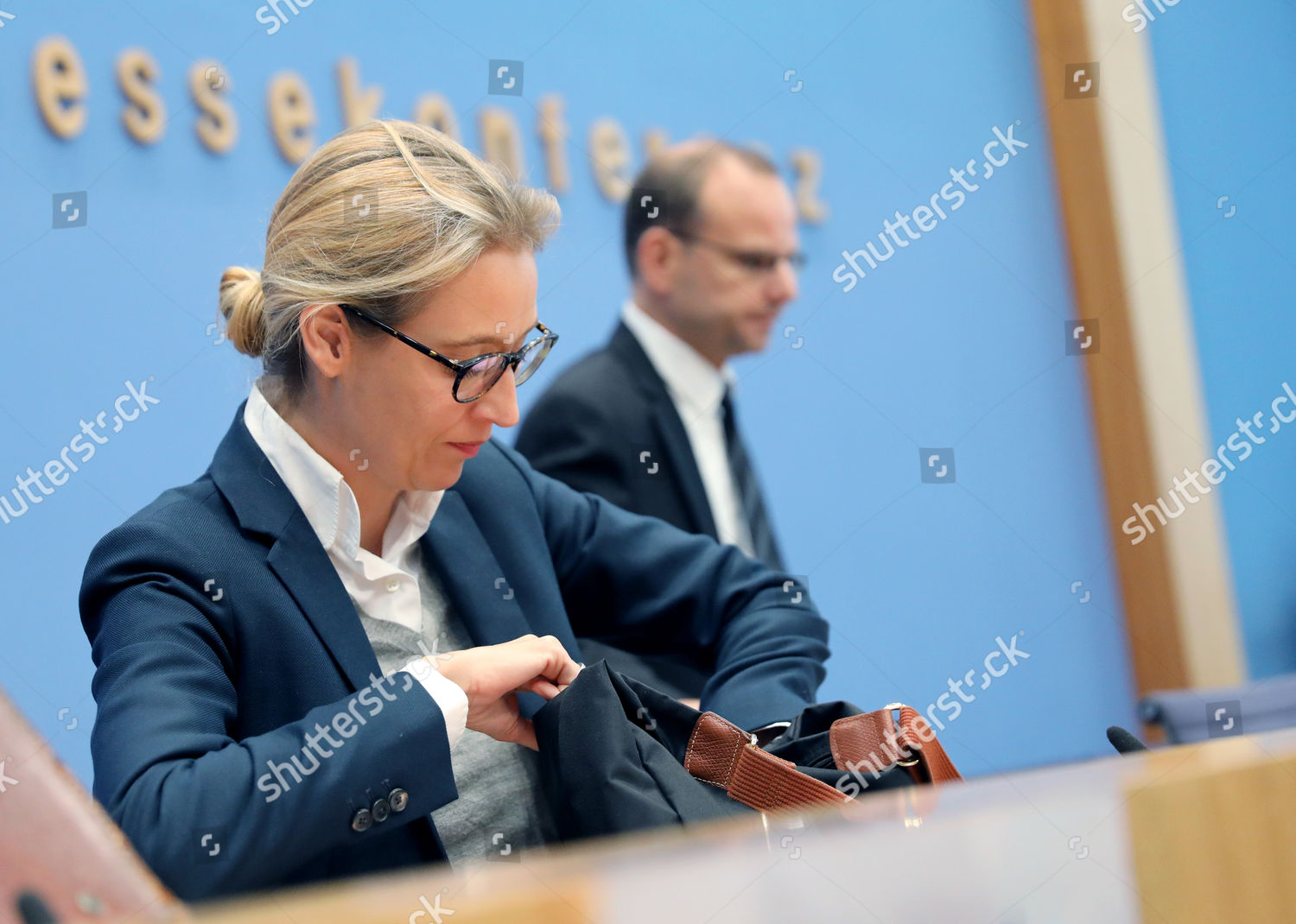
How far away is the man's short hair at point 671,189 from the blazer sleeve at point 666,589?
0.84m

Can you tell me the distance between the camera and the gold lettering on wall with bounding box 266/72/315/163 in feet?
5.90

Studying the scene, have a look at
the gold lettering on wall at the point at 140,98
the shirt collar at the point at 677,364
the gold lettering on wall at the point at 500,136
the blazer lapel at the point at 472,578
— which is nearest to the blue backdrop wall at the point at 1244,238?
the shirt collar at the point at 677,364

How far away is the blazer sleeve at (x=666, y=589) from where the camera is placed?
1.30 m

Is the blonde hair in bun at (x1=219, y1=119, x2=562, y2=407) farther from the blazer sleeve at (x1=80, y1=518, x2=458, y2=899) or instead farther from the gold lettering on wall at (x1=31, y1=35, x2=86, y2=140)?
the gold lettering on wall at (x1=31, y1=35, x2=86, y2=140)

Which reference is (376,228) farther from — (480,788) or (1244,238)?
(1244,238)

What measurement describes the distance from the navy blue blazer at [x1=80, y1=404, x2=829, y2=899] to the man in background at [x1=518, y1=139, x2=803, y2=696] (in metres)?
0.44

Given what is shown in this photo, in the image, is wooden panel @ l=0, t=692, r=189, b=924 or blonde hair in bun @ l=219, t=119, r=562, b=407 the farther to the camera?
blonde hair in bun @ l=219, t=119, r=562, b=407

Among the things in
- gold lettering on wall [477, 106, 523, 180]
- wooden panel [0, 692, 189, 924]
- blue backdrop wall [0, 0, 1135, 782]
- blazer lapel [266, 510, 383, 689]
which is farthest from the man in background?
wooden panel [0, 692, 189, 924]

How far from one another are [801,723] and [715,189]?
51.6 inches

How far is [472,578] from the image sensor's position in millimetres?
1155

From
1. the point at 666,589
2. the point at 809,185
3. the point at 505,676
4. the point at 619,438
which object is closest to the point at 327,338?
the point at 505,676

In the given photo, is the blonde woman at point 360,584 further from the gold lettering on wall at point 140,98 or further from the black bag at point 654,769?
the gold lettering on wall at point 140,98

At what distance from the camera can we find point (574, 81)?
2135 mm

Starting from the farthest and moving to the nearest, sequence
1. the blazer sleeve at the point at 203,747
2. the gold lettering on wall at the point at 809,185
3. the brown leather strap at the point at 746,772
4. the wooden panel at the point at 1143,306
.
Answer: the wooden panel at the point at 1143,306
the gold lettering on wall at the point at 809,185
the brown leather strap at the point at 746,772
the blazer sleeve at the point at 203,747
